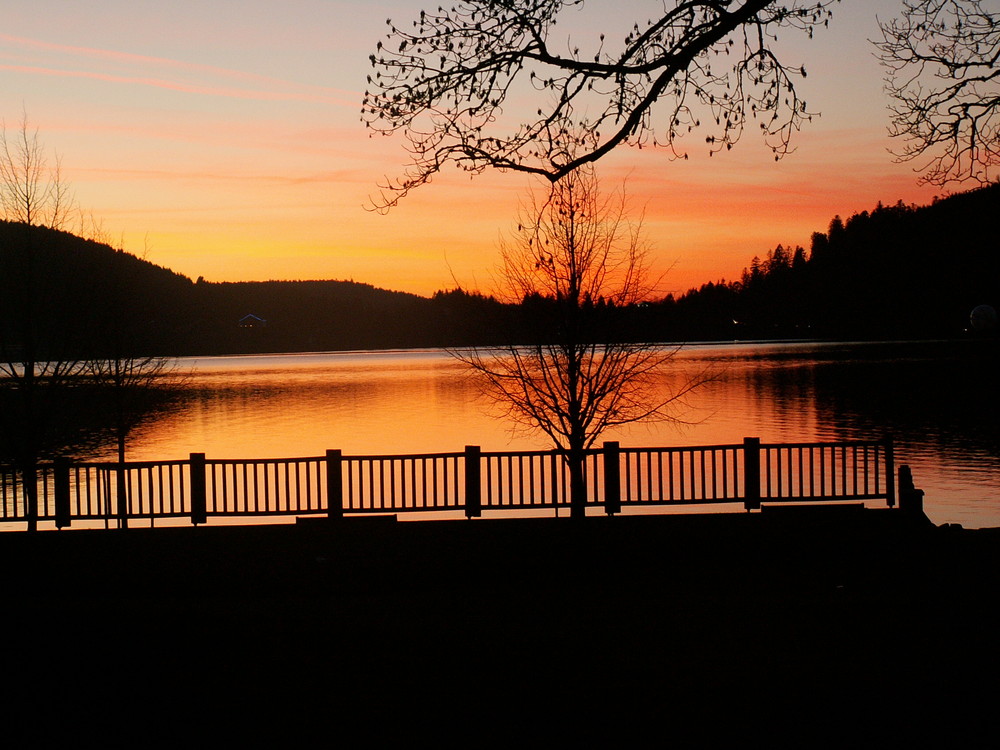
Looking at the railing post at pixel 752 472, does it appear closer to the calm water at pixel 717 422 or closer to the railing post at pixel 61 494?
the calm water at pixel 717 422

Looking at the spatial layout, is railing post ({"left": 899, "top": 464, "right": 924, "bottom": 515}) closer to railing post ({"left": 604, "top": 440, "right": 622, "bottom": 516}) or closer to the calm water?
railing post ({"left": 604, "top": 440, "right": 622, "bottom": 516})

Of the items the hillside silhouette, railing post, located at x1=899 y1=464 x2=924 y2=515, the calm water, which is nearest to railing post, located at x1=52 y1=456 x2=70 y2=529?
the hillside silhouette

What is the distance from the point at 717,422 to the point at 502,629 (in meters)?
41.7

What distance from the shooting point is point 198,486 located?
18.0 meters

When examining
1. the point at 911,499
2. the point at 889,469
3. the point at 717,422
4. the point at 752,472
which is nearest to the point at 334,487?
the point at 752,472

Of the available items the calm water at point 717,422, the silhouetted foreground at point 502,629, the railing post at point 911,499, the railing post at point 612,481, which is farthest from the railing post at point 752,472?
the calm water at point 717,422

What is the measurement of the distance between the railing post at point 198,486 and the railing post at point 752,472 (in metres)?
10.6

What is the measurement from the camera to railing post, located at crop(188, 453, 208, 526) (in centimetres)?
1767

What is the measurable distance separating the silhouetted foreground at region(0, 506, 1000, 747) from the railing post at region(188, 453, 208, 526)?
247cm

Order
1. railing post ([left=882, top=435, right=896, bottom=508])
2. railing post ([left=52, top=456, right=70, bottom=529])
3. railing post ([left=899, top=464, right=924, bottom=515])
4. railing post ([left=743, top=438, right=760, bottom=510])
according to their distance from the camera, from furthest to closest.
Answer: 1. railing post ([left=882, top=435, right=896, bottom=508])
2. railing post ([left=52, top=456, right=70, bottom=529])
3. railing post ([left=743, top=438, right=760, bottom=510])
4. railing post ([left=899, top=464, right=924, bottom=515])

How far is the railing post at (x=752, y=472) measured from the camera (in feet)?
57.6

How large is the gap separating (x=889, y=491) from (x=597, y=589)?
9.91 m

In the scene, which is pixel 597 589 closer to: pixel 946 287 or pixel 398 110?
pixel 398 110

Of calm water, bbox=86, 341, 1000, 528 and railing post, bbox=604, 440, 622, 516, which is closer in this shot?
railing post, bbox=604, 440, 622, 516
